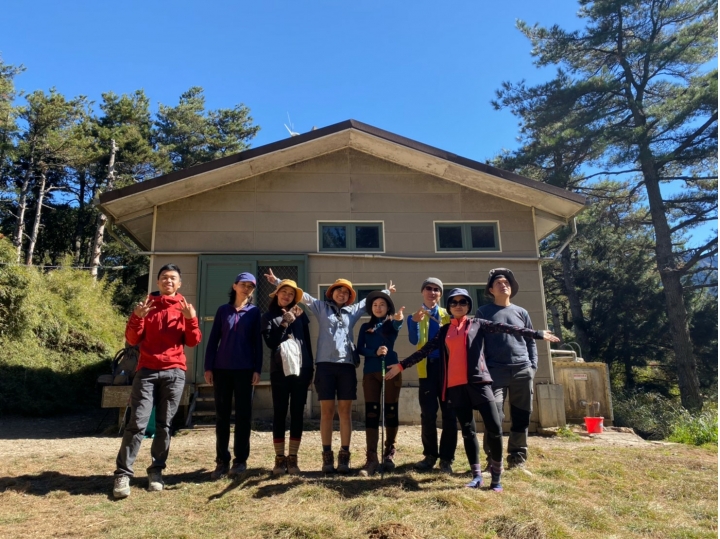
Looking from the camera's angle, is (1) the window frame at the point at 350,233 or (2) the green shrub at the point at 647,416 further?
(2) the green shrub at the point at 647,416

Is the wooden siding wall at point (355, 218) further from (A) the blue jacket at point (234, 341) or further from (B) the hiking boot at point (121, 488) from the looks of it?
(B) the hiking boot at point (121, 488)

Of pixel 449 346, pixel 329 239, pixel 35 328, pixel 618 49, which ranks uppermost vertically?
pixel 618 49

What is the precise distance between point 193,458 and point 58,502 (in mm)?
1456

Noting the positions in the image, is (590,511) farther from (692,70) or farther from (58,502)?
(692,70)

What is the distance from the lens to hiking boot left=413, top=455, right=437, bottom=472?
174 inches

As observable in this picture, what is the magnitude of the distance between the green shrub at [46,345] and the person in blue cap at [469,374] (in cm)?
938

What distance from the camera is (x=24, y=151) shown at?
2211 cm

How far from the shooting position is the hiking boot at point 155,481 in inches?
153

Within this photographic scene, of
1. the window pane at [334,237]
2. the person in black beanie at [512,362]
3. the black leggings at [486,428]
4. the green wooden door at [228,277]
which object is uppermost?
the window pane at [334,237]

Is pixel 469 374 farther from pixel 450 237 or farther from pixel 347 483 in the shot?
pixel 450 237

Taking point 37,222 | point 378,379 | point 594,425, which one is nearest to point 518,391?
point 378,379

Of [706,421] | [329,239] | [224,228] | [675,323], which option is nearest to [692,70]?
[675,323]

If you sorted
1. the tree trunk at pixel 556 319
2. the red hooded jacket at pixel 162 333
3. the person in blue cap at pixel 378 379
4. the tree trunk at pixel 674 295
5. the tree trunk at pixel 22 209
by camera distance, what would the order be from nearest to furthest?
1. the red hooded jacket at pixel 162 333
2. the person in blue cap at pixel 378 379
3. the tree trunk at pixel 674 295
4. the tree trunk at pixel 22 209
5. the tree trunk at pixel 556 319

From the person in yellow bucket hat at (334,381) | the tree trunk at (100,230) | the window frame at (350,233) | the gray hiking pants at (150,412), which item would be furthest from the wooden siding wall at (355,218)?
the tree trunk at (100,230)
